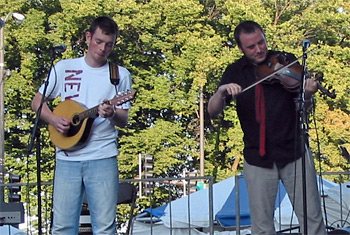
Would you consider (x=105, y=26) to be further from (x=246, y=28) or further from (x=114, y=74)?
(x=246, y=28)

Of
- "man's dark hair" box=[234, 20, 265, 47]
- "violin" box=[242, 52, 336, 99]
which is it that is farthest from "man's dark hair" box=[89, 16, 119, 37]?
"violin" box=[242, 52, 336, 99]

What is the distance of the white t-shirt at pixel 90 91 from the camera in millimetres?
4137

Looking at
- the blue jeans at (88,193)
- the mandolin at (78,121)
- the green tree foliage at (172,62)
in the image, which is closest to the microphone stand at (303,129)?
the mandolin at (78,121)

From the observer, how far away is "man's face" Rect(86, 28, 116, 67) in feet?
13.8

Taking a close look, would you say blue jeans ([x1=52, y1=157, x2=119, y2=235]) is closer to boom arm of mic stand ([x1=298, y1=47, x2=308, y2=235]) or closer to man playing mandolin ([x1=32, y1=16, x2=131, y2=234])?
man playing mandolin ([x1=32, y1=16, x2=131, y2=234])

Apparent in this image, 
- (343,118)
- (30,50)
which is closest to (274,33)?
(343,118)

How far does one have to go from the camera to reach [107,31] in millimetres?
4215

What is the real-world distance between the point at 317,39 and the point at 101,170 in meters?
21.9

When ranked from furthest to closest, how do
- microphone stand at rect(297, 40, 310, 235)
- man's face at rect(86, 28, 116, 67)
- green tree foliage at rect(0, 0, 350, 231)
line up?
green tree foliage at rect(0, 0, 350, 231)
man's face at rect(86, 28, 116, 67)
microphone stand at rect(297, 40, 310, 235)

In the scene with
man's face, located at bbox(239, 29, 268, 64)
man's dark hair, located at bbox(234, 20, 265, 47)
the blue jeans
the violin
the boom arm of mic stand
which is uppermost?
man's dark hair, located at bbox(234, 20, 265, 47)

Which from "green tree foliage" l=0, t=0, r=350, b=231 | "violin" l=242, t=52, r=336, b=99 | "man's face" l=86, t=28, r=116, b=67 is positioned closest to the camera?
"violin" l=242, t=52, r=336, b=99

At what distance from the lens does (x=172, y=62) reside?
79.8 feet

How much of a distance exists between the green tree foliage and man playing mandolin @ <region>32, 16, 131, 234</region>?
18.7m

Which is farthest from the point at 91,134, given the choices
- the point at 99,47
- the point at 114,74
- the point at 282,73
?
the point at 282,73
